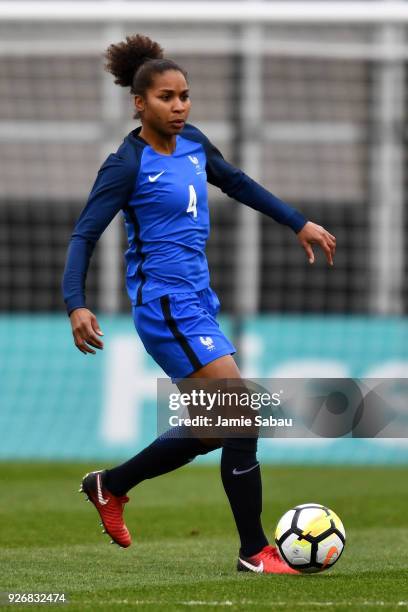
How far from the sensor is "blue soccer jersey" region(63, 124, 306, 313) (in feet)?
19.8

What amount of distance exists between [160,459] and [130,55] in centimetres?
187

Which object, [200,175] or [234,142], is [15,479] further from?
[200,175]

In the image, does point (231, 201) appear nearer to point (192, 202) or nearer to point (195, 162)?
point (195, 162)

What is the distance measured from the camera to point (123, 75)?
21.4 ft

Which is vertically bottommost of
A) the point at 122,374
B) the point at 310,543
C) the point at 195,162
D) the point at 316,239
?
the point at 122,374

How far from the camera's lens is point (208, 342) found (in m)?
6.00

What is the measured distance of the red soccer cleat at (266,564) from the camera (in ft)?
19.6

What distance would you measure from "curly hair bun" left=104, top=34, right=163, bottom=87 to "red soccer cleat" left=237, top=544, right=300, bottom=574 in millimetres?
2258

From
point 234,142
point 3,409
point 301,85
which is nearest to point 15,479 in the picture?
point 3,409

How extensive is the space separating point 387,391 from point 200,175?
5893mm

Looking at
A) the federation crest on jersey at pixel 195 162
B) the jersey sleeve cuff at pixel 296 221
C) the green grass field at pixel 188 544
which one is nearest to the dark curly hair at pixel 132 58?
the federation crest on jersey at pixel 195 162

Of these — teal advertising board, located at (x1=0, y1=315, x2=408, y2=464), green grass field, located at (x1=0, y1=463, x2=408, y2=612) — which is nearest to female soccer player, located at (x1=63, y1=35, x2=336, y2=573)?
green grass field, located at (x1=0, y1=463, x2=408, y2=612)

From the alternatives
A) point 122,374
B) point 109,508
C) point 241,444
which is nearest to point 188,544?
point 109,508

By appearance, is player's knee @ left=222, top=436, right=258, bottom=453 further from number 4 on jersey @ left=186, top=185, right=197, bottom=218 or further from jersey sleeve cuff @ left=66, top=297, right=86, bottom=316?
number 4 on jersey @ left=186, top=185, right=197, bottom=218
